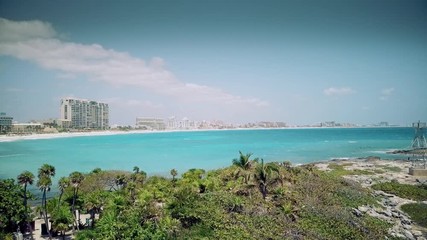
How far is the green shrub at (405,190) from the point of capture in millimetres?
21666

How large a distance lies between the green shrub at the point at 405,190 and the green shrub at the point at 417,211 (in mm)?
1906

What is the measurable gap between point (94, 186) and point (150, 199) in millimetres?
7753

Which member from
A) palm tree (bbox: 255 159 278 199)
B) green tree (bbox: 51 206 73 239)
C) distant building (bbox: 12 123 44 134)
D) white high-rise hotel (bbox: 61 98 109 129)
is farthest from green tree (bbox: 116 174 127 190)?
white high-rise hotel (bbox: 61 98 109 129)

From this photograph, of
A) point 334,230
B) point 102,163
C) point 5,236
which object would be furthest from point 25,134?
point 334,230

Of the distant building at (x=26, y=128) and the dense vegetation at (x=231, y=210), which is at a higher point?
the distant building at (x=26, y=128)

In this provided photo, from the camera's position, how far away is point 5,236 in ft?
46.2

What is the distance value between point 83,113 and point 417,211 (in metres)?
138

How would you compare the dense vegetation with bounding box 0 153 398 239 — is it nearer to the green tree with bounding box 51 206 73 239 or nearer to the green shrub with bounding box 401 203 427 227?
the green tree with bounding box 51 206 73 239

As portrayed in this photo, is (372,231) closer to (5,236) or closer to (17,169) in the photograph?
(5,236)

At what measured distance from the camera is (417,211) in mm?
18578

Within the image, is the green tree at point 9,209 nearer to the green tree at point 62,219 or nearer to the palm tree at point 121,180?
the green tree at point 62,219

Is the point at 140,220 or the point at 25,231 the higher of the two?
the point at 140,220

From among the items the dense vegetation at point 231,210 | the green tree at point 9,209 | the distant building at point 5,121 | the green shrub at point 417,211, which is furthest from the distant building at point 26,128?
the green shrub at point 417,211

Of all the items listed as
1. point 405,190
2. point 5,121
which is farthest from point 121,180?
point 5,121
